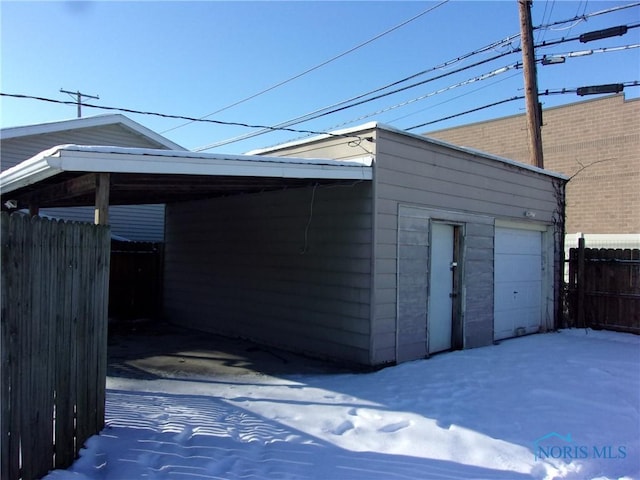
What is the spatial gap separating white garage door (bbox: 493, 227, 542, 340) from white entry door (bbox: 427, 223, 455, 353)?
1.47 m

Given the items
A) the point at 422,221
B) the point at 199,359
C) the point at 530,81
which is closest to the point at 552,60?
the point at 530,81

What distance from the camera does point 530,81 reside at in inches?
471

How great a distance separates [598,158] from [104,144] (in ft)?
60.0

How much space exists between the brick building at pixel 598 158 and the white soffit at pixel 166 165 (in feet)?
50.0

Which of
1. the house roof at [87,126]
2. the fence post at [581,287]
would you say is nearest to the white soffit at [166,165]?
the house roof at [87,126]

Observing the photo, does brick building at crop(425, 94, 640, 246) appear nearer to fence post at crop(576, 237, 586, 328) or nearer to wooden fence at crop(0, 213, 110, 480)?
fence post at crop(576, 237, 586, 328)

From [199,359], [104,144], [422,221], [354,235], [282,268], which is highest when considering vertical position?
[104,144]

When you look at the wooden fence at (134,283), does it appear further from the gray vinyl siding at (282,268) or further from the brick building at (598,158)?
the brick building at (598,158)

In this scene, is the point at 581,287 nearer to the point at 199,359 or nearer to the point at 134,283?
the point at 199,359

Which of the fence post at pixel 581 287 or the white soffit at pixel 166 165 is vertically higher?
the white soffit at pixel 166 165

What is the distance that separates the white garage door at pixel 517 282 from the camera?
9.27 m

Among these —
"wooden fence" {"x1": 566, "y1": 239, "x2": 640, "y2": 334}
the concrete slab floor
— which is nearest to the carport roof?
the concrete slab floor

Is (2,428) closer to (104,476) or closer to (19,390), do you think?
(19,390)

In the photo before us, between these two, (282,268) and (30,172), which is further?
(282,268)
